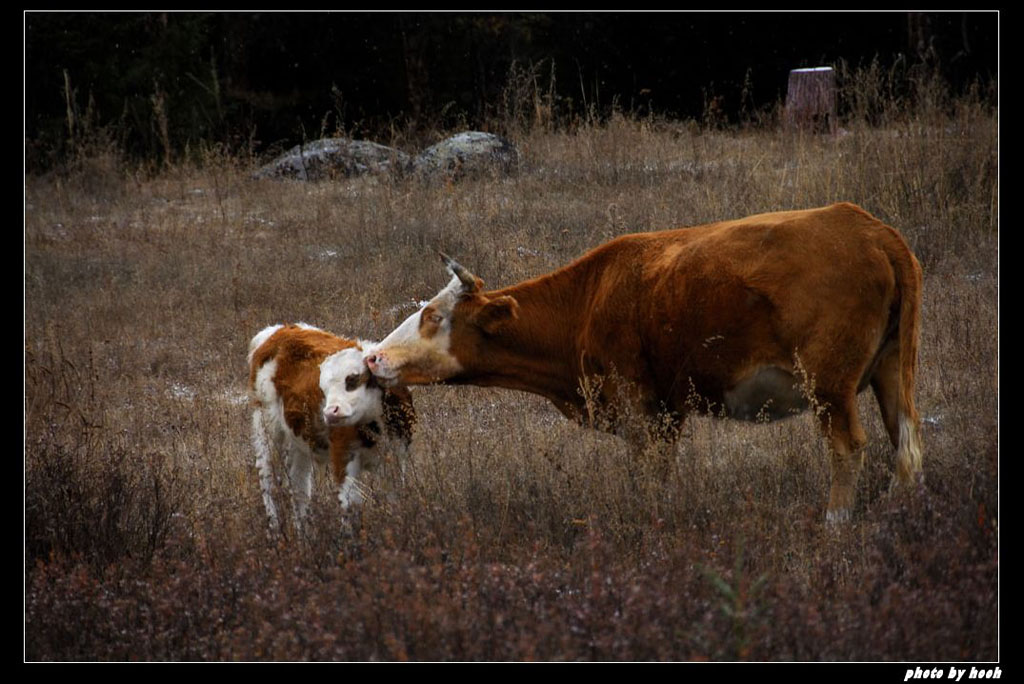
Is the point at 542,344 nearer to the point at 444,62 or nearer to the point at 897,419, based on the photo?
the point at 897,419

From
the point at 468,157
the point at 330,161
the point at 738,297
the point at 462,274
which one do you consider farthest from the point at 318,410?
the point at 330,161

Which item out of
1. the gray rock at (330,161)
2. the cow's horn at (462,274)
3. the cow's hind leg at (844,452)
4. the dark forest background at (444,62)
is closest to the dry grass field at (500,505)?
the cow's hind leg at (844,452)

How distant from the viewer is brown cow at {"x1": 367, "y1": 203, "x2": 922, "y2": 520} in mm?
5391

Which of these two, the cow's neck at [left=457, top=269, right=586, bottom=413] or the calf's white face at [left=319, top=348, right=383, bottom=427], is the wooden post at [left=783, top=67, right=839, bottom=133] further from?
the calf's white face at [left=319, top=348, right=383, bottom=427]

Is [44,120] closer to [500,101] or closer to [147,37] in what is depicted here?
[147,37]

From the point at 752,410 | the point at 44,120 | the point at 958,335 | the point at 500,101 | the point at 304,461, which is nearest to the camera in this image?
the point at 752,410

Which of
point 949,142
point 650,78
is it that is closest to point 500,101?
point 650,78

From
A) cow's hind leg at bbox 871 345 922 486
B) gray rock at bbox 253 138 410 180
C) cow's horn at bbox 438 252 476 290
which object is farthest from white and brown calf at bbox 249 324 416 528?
gray rock at bbox 253 138 410 180

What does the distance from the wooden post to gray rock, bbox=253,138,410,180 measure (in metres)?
5.00

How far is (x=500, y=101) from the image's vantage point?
54.1 feet

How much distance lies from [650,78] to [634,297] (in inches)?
577

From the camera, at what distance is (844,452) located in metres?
5.50

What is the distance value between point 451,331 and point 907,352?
2435 mm

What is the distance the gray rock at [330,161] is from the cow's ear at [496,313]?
8.55 meters
